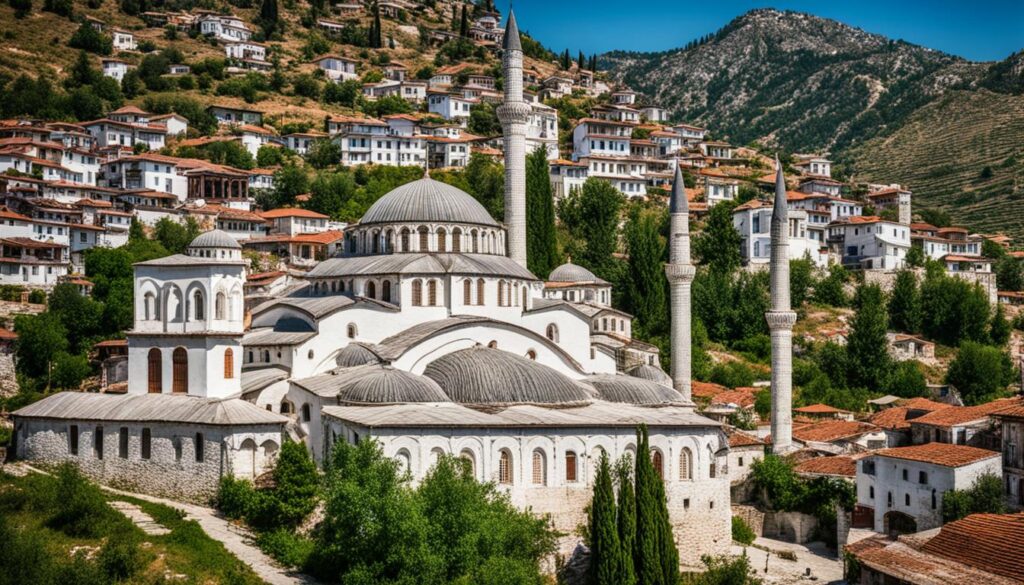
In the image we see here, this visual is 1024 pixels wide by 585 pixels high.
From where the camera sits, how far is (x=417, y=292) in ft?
89.8

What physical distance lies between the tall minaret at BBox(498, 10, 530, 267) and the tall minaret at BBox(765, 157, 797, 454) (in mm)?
6837

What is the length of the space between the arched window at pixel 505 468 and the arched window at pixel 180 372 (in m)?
7.02

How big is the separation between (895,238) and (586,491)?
36.4 m

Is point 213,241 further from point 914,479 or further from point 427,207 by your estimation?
point 914,479

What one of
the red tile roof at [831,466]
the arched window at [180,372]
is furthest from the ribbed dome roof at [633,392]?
the arched window at [180,372]

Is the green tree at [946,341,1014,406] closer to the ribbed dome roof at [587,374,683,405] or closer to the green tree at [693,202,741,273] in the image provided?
the green tree at [693,202,741,273]

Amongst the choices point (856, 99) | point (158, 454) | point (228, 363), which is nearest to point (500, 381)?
point (228, 363)

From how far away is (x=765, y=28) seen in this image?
132 meters

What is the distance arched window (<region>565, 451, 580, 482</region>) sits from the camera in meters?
22.3

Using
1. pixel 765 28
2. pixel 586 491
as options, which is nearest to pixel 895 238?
pixel 586 491

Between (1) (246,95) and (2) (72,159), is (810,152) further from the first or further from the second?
(2) (72,159)

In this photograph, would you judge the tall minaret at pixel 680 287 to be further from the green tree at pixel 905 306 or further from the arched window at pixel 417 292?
the green tree at pixel 905 306

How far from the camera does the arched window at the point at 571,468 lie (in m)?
22.3

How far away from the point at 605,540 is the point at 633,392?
677 cm
